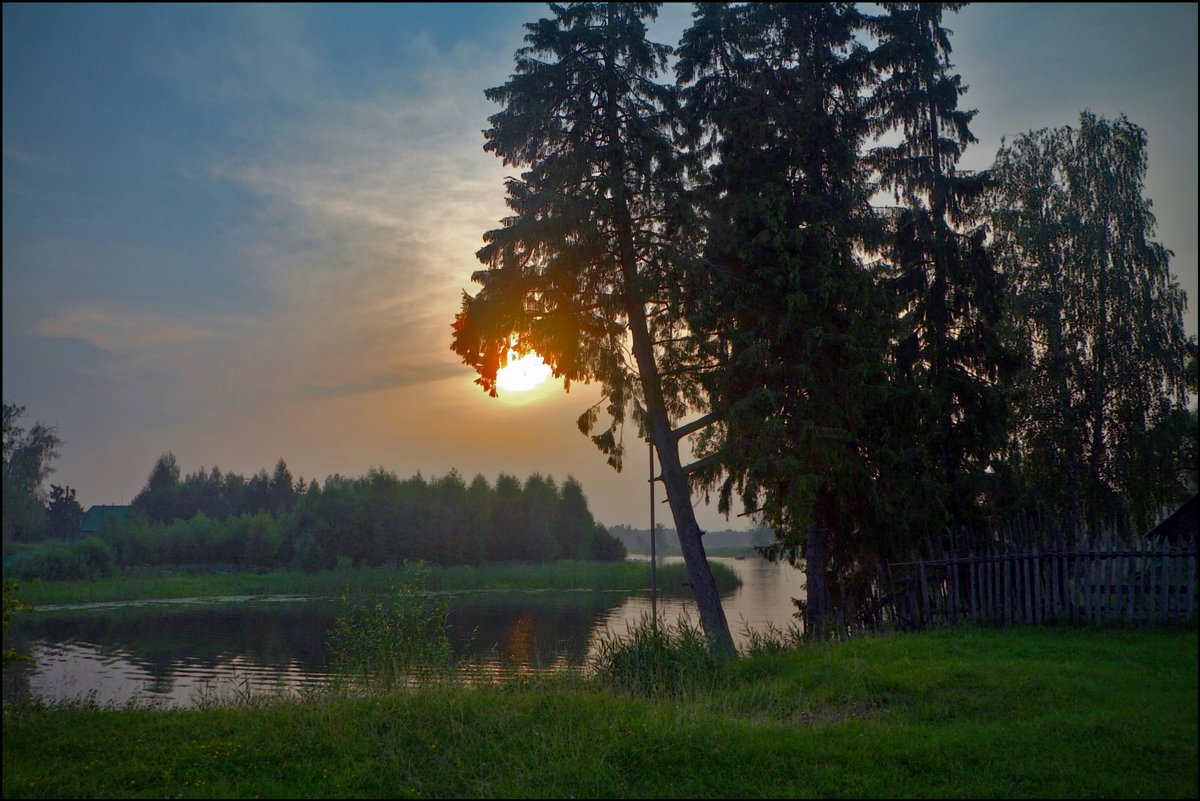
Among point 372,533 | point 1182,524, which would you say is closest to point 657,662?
point 1182,524

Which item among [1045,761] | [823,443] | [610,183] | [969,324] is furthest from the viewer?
[969,324]

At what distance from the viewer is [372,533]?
67188 mm

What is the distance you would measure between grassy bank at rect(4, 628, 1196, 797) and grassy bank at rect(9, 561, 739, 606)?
129 feet

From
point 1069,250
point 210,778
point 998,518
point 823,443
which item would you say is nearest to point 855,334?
point 823,443

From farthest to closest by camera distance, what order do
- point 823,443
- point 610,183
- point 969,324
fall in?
point 969,324
point 610,183
point 823,443

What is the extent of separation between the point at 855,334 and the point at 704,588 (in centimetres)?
625

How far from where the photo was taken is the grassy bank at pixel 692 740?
7.20 metres

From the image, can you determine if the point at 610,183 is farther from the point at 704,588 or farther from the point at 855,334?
the point at 704,588

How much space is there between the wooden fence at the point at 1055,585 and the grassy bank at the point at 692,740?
0.90 meters

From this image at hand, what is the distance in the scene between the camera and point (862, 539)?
17078 mm

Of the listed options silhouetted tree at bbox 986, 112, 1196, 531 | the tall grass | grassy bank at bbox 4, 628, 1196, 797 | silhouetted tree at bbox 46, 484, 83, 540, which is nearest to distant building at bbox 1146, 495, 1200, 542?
grassy bank at bbox 4, 628, 1196, 797

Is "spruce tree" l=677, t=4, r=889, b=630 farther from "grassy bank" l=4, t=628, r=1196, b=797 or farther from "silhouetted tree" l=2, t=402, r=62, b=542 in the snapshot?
"silhouetted tree" l=2, t=402, r=62, b=542

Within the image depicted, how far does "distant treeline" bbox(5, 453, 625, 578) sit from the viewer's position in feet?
200

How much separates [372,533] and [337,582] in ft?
34.7
